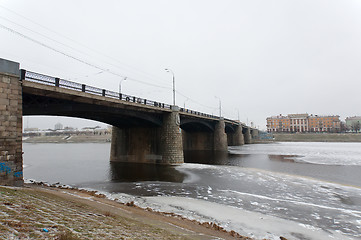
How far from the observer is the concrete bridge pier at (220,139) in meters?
52.9

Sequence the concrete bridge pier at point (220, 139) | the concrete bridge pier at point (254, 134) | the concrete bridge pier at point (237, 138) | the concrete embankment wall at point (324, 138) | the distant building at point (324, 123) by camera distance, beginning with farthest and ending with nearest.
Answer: the distant building at point (324, 123)
the concrete bridge pier at point (254, 134)
the concrete embankment wall at point (324, 138)
the concrete bridge pier at point (237, 138)
the concrete bridge pier at point (220, 139)

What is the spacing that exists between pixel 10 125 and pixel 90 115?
12.6 metres

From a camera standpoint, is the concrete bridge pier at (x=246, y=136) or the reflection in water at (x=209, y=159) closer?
the reflection in water at (x=209, y=159)

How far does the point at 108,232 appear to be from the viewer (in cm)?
511

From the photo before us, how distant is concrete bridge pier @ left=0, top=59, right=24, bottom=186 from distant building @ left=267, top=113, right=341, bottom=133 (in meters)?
169

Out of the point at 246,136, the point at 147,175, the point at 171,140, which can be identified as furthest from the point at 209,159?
the point at 246,136

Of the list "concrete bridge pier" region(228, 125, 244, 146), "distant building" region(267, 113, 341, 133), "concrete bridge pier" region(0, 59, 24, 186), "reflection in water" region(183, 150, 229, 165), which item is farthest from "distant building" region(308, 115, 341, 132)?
"concrete bridge pier" region(0, 59, 24, 186)

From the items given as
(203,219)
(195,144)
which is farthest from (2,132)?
(195,144)

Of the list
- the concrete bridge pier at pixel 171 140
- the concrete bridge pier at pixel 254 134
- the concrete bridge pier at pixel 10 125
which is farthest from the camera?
the concrete bridge pier at pixel 254 134

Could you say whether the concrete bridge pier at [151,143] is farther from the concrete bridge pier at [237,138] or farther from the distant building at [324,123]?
the distant building at [324,123]

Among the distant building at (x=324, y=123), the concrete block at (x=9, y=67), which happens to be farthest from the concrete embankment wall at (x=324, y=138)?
the concrete block at (x=9, y=67)

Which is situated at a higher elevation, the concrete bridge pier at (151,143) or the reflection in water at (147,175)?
the concrete bridge pier at (151,143)

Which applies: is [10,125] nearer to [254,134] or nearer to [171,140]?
[171,140]

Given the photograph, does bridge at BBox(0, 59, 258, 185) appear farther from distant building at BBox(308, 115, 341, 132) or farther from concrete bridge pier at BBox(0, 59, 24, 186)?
distant building at BBox(308, 115, 341, 132)
